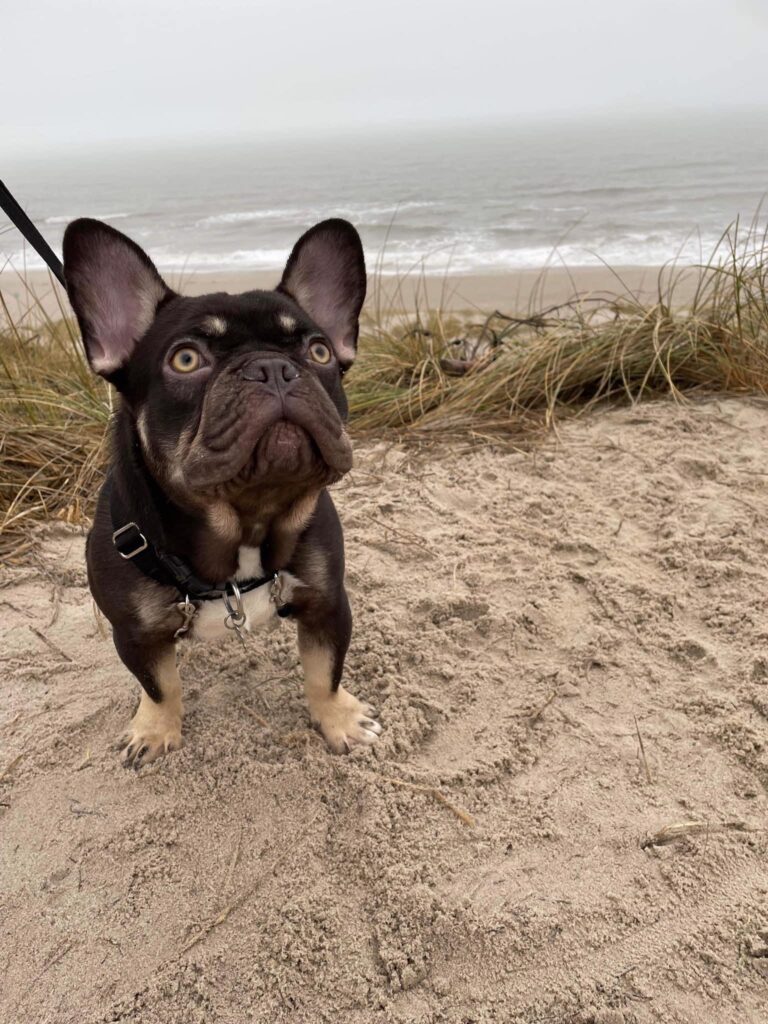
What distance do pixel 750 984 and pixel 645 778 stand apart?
63 centimetres

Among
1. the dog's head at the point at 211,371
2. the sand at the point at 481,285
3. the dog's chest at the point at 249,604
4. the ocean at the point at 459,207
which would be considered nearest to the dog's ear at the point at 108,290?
the dog's head at the point at 211,371

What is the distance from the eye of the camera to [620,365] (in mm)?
4637

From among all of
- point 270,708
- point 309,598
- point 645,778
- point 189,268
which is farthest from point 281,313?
point 189,268

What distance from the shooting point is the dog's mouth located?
1687 mm

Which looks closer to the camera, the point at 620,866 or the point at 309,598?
the point at 620,866

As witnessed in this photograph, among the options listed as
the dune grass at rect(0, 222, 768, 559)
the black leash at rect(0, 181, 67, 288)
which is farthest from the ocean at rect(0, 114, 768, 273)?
the black leash at rect(0, 181, 67, 288)

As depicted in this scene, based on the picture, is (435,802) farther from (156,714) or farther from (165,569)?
(165,569)

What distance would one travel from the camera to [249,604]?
2.12 m

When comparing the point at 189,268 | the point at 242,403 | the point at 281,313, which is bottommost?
the point at 189,268

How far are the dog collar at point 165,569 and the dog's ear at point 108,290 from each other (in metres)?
0.40

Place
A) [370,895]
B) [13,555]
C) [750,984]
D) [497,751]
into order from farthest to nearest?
[13,555] < [497,751] < [370,895] < [750,984]

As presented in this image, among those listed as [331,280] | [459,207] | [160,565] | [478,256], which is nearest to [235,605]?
[160,565]

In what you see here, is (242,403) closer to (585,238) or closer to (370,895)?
(370,895)

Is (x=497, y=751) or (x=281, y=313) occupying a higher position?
(x=281, y=313)
